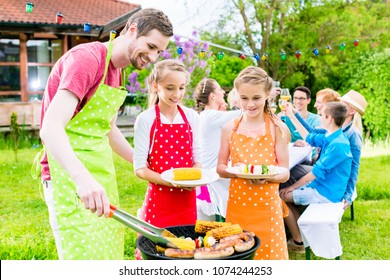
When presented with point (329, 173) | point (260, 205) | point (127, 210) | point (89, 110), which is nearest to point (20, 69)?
point (127, 210)

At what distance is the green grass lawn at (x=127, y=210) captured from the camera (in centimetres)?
416

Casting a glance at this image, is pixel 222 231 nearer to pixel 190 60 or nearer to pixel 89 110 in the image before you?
pixel 89 110

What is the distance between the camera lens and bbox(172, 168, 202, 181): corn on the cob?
8.24ft

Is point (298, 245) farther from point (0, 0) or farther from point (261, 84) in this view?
point (0, 0)

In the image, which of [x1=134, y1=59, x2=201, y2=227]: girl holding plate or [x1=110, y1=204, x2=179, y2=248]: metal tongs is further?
[x1=134, y1=59, x2=201, y2=227]: girl holding plate

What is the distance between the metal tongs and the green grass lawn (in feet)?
4.74

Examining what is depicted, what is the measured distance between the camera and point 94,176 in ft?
6.97

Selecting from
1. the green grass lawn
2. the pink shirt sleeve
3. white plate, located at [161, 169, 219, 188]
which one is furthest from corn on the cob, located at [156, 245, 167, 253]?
the green grass lawn

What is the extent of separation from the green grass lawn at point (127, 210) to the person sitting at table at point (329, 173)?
477 millimetres

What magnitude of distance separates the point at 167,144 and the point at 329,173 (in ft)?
6.32

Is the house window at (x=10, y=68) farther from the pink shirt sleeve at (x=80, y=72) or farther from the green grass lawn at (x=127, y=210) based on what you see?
the pink shirt sleeve at (x=80, y=72)

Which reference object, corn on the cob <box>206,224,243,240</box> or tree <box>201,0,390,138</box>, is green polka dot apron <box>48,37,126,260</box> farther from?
tree <box>201,0,390,138</box>

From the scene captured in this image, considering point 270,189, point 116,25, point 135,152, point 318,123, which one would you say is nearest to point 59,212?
point 135,152

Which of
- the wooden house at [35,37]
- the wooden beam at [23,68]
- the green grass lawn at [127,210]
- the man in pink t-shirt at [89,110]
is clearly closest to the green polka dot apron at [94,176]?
the man in pink t-shirt at [89,110]
